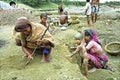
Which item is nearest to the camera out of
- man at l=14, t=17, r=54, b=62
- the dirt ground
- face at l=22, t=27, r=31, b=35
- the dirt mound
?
the dirt ground

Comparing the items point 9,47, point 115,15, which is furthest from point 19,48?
point 115,15

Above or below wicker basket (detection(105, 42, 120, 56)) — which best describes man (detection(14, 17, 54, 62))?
above

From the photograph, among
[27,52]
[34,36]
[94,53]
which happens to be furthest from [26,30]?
[94,53]

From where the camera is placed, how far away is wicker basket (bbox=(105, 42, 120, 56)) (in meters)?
8.91

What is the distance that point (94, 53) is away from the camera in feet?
21.5

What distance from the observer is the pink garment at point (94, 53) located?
20.8 ft

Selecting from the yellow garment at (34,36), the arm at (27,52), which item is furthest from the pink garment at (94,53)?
the arm at (27,52)

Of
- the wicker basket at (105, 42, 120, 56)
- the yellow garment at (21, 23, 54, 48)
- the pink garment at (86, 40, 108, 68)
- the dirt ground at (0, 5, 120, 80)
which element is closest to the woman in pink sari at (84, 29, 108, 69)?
the pink garment at (86, 40, 108, 68)

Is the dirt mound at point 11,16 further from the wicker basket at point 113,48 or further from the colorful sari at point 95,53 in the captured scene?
the colorful sari at point 95,53

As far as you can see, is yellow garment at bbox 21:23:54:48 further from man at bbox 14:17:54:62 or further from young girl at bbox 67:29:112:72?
young girl at bbox 67:29:112:72

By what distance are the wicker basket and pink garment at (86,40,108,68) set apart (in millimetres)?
2301

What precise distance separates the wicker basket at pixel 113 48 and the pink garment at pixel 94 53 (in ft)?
7.55

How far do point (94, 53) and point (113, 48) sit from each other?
9.43 feet

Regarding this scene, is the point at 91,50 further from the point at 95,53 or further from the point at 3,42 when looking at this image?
the point at 3,42
